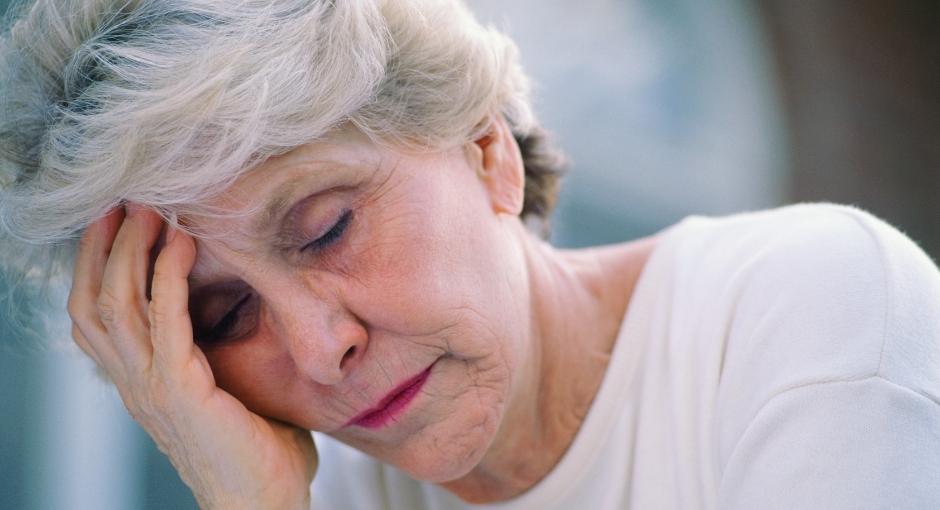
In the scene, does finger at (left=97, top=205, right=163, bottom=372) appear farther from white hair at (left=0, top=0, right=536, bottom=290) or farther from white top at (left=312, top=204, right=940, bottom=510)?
white top at (left=312, top=204, right=940, bottom=510)

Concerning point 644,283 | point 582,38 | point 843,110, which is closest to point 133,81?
point 644,283

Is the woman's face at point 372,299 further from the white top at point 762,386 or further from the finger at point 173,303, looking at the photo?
the white top at point 762,386

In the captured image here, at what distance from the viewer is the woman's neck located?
5.26ft

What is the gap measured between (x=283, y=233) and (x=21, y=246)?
0.44 m

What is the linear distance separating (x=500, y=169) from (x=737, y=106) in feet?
11.0

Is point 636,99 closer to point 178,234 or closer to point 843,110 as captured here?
point 843,110

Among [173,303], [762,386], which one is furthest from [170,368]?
[762,386]

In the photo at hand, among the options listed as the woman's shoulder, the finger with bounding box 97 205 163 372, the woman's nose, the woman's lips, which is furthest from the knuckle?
the woman's shoulder

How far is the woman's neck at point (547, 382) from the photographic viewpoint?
5.26 feet

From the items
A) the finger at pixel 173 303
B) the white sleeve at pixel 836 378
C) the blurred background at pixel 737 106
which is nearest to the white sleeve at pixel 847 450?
the white sleeve at pixel 836 378

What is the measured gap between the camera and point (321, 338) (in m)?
1.27

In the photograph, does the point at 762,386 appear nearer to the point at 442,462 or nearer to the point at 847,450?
the point at 847,450

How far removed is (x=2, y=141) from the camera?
1.33 metres

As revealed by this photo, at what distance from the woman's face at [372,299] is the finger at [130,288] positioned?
0.08 metres
